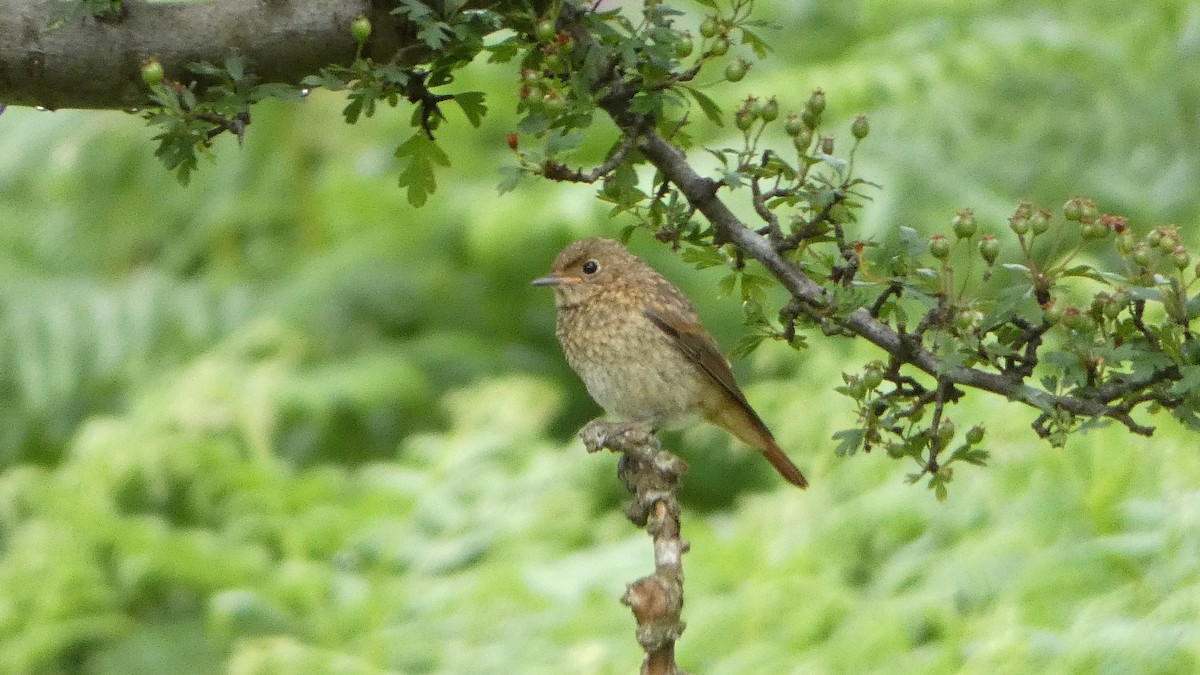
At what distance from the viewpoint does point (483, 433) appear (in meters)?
4.51

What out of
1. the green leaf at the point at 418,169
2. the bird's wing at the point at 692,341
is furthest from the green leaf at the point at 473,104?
the bird's wing at the point at 692,341

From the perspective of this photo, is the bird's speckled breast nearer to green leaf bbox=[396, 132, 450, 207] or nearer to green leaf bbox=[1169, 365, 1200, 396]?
green leaf bbox=[396, 132, 450, 207]

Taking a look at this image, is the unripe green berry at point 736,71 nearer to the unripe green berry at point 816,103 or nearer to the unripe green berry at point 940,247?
the unripe green berry at point 816,103

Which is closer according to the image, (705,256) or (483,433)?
(705,256)

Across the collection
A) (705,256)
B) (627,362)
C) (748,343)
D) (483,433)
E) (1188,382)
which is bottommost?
(1188,382)

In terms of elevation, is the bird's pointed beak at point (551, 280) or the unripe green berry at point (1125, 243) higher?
the bird's pointed beak at point (551, 280)

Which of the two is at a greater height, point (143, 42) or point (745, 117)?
point (143, 42)

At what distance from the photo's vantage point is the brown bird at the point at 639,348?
3236mm

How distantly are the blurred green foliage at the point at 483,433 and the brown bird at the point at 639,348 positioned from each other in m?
0.51

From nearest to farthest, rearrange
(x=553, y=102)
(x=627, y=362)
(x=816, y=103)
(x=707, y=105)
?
(x=816, y=103) < (x=553, y=102) < (x=707, y=105) < (x=627, y=362)

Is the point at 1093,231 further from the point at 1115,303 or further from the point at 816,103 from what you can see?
the point at 816,103

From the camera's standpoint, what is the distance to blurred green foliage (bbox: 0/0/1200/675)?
3502 millimetres

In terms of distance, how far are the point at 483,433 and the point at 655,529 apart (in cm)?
256

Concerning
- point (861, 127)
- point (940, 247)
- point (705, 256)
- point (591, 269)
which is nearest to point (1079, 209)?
point (940, 247)
